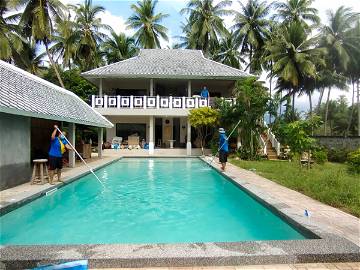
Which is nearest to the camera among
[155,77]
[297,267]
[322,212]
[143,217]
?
[297,267]

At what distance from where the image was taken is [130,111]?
23266 millimetres

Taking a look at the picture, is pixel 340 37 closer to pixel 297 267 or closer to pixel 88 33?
pixel 88 33

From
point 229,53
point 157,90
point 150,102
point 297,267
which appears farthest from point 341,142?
point 297,267

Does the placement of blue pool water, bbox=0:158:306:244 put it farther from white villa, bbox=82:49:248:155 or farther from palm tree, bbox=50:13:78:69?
palm tree, bbox=50:13:78:69

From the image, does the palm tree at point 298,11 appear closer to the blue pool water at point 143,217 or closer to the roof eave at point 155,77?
the roof eave at point 155,77

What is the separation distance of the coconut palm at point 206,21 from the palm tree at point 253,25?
150 centimetres

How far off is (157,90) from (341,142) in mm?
14031

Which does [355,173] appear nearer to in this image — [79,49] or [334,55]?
[334,55]

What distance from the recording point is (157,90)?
27375mm

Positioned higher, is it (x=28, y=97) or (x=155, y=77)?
(x=155, y=77)

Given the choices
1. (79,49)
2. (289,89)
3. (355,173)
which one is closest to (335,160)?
(355,173)

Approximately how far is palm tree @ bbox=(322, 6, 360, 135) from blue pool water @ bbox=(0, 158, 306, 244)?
25956 millimetres

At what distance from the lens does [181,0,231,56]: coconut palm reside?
3541 cm

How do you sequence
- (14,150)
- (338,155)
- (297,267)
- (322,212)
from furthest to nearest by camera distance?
(338,155) → (14,150) → (322,212) → (297,267)
